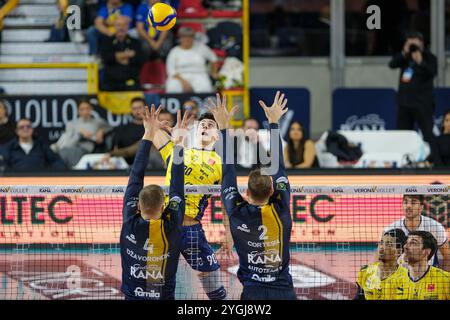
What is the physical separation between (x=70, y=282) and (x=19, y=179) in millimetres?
3313

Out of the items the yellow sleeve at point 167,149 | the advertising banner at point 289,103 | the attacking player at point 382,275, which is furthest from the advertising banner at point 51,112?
the attacking player at point 382,275

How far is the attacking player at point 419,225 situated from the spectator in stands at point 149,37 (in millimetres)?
8779

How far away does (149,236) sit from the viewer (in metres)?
8.84

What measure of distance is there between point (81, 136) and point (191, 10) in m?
3.84

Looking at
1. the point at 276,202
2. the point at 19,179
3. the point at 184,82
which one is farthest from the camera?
the point at 184,82

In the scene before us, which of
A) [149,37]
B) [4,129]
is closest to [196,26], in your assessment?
[149,37]

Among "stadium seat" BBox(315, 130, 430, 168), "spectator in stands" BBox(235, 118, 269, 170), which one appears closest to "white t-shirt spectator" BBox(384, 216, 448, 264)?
"spectator in stands" BBox(235, 118, 269, 170)

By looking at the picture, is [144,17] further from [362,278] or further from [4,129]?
[362,278]

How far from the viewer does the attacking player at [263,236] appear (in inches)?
349

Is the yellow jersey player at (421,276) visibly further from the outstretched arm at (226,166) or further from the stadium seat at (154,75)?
the stadium seat at (154,75)

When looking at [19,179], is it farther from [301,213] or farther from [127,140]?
[301,213]

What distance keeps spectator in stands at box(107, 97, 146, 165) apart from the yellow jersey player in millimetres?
6860

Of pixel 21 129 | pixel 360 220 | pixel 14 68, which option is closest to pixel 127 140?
pixel 21 129

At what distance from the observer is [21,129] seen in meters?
16.1
